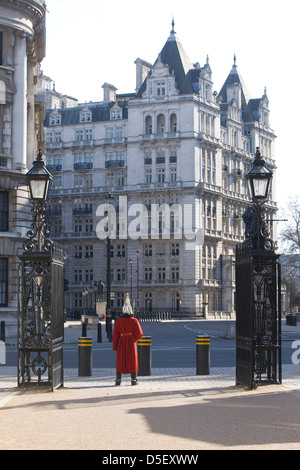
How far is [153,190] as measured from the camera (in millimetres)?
88375

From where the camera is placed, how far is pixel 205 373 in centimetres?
1981

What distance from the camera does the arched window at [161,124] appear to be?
3521 inches

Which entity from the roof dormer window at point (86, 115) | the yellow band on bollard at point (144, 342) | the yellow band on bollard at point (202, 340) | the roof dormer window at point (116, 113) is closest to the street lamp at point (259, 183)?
the yellow band on bollard at point (202, 340)

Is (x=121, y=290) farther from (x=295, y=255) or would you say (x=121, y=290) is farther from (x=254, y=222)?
(x=254, y=222)

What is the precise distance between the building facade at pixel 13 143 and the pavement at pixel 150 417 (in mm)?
19932

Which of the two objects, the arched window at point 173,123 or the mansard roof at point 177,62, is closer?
the arched window at point 173,123

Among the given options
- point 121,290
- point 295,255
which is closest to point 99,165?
point 121,290

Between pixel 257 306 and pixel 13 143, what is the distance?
24665mm

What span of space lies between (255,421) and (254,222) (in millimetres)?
5708

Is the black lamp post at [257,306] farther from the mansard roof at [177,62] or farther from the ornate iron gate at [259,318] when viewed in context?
the mansard roof at [177,62]

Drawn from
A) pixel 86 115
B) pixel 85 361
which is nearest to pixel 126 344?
pixel 85 361

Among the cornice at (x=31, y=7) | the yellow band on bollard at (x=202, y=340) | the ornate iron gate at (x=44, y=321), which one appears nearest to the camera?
the ornate iron gate at (x=44, y=321)

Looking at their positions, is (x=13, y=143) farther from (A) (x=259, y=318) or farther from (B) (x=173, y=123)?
(B) (x=173, y=123)

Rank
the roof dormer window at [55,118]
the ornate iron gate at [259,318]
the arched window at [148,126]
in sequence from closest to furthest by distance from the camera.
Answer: the ornate iron gate at [259,318] < the arched window at [148,126] < the roof dormer window at [55,118]
